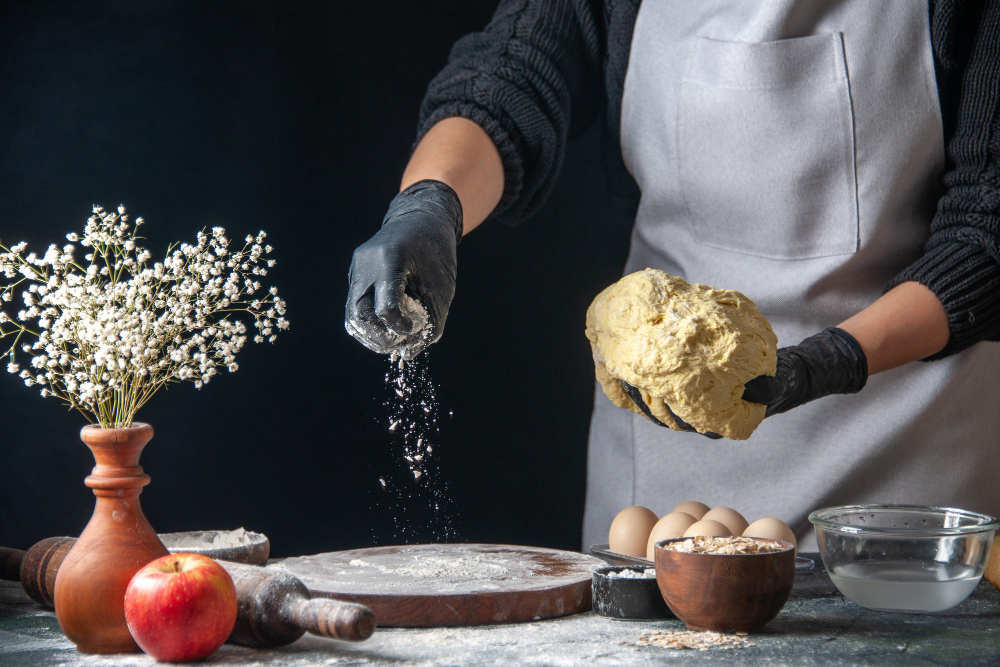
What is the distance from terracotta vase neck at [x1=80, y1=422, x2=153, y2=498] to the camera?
1.18m

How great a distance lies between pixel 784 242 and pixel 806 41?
0.43 m

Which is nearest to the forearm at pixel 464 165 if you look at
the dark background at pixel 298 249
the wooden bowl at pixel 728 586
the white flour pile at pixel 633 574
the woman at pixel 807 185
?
the woman at pixel 807 185

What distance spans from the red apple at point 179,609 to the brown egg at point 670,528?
73cm

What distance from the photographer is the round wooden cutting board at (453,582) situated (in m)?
1.25

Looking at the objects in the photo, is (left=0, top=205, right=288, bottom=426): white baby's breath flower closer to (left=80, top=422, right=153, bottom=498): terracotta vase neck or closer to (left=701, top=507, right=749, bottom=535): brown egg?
(left=80, top=422, right=153, bottom=498): terracotta vase neck

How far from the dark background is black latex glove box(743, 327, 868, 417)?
89cm

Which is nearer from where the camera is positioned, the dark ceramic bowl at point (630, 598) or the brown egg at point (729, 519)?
the dark ceramic bowl at point (630, 598)

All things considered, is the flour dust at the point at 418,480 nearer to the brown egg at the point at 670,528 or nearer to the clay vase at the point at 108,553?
the brown egg at the point at 670,528

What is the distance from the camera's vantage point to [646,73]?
209 cm

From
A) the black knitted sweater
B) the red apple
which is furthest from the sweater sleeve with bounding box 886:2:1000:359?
the red apple

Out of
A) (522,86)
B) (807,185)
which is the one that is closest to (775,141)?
(807,185)

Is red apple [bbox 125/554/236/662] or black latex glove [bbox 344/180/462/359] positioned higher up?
black latex glove [bbox 344/180/462/359]

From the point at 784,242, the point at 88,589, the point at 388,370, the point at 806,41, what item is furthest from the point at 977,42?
the point at 88,589

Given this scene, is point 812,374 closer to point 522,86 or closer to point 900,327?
point 900,327
